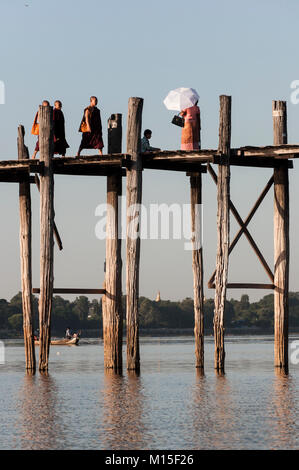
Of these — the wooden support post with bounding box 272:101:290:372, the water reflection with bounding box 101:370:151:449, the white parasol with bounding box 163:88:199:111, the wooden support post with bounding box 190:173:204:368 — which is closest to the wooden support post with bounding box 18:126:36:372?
the water reflection with bounding box 101:370:151:449

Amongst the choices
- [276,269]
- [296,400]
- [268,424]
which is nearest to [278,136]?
[276,269]

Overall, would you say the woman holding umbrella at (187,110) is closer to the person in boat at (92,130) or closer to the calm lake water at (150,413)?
the person in boat at (92,130)

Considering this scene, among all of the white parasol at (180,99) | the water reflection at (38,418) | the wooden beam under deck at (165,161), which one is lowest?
the water reflection at (38,418)

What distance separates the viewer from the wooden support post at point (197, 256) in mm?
27719

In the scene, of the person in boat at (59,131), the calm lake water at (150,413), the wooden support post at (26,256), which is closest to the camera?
the calm lake water at (150,413)

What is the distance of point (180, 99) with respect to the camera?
26078 mm

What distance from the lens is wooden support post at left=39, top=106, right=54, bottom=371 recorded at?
26.4 meters

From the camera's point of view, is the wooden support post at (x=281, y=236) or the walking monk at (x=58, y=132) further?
the walking monk at (x=58, y=132)

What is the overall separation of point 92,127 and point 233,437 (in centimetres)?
1160

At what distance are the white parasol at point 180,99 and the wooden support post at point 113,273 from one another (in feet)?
6.45

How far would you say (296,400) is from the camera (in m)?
21.7

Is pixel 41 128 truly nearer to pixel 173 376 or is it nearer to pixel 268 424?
pixel 173 376

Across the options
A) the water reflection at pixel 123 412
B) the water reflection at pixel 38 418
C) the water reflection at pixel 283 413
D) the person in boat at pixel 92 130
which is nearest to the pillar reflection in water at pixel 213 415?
the water reflection at pixel 283 413
